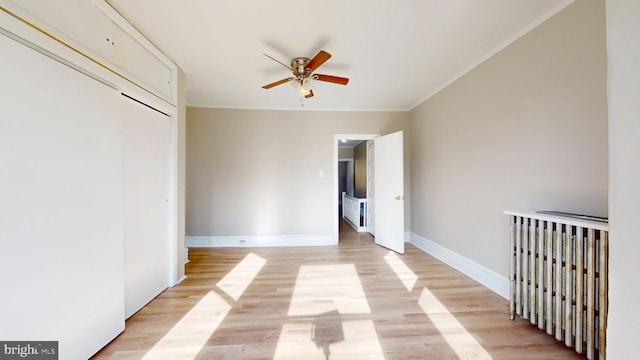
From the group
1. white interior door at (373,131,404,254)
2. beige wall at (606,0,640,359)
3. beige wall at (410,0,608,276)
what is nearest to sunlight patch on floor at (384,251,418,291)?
white interior door at (373,131,404,254)

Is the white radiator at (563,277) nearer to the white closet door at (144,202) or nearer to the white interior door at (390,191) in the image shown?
the white interior door at (390,191)

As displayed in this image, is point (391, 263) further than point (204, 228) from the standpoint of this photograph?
No

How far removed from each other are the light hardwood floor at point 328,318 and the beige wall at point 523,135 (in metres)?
0.69

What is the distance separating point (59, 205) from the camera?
1.31 m

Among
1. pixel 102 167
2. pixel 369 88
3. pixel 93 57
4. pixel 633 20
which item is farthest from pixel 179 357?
pixel 369 88

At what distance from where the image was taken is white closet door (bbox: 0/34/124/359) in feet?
3.63

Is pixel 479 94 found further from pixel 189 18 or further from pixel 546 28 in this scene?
pixel 189 18

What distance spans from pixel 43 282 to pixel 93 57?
56.5 inches

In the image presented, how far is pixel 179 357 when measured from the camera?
1499 mm

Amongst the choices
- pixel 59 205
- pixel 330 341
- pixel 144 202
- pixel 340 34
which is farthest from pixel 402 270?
pixel 59 205

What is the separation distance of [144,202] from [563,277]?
3.34 metres

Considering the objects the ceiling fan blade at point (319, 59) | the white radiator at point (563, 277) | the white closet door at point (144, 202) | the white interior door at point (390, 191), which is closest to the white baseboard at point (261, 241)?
the white interior door at point (390, 191)

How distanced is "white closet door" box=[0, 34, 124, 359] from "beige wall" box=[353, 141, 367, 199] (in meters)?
5.07

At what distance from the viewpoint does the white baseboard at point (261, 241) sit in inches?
157
